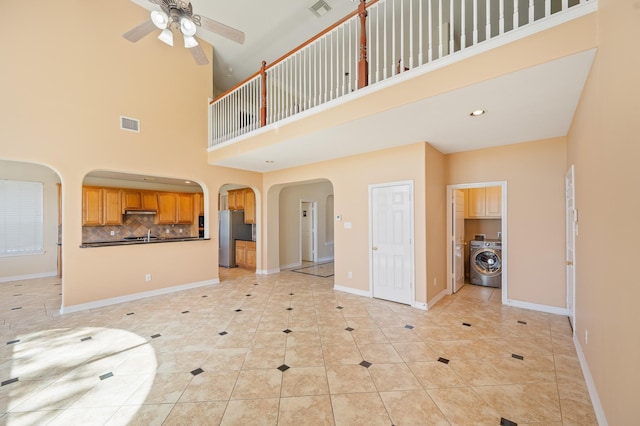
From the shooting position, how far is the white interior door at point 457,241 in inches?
186

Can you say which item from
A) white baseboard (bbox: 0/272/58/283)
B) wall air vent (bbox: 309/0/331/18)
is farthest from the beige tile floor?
wall air vent (bbox: 309/0/331/18)

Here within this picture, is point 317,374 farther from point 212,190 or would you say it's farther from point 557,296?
point 212,190

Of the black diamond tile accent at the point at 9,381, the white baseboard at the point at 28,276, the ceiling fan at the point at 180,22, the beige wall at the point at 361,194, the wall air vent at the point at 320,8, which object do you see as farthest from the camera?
the white baseboard at the point at 28,276

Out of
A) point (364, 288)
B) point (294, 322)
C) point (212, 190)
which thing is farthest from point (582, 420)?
point (212, 190)

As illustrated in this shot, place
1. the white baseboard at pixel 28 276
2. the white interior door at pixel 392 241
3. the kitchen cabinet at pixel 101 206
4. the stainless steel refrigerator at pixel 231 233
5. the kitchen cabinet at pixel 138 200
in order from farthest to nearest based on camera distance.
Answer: the stainless steel refrigerator at pixel 231 233
the kitchen cabinet at pixel 138 200
the kitchen cabinet at pixel 101 206
the white baseboard at pixel 28 276
the white interior door at pixel 392 241

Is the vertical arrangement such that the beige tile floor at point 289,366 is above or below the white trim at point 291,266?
above

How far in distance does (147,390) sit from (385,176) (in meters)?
4.05

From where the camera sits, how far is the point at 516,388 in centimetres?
214

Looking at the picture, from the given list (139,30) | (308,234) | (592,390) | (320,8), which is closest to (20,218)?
(139,30)

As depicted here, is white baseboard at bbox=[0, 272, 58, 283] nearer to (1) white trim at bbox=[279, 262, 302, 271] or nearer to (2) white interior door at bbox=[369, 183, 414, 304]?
(1) white trim at bbox=[279, 262, 302, 271]

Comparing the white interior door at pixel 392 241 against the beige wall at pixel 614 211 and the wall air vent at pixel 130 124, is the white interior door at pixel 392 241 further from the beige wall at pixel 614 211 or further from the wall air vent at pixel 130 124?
the wall air vent at pixel 130 124

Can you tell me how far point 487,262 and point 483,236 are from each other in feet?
2.03

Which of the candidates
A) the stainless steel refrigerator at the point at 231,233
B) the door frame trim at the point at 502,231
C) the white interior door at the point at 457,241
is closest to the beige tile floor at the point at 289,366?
the door frame trim at the point at 502,231

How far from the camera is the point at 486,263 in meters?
5.25
